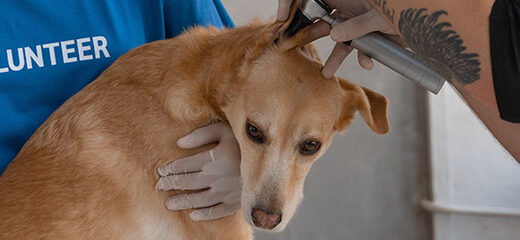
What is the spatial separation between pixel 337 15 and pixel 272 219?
16.7 inches

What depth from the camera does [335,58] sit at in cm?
102

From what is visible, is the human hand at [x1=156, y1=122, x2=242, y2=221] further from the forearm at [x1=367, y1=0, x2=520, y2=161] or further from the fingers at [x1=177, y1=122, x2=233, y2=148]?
the forearm at [x1=367, y1=0, x2=520, y2=161]

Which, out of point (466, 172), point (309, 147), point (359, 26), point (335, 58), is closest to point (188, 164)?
point (309, 147)

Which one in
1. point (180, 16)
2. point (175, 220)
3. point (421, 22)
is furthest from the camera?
point (180, 16)

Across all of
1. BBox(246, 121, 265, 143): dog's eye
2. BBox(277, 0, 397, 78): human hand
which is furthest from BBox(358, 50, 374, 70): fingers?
BBox(246, 121, 265, 143): dog's eye

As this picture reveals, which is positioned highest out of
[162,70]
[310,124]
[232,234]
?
[162,70]

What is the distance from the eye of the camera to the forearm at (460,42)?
606 mm

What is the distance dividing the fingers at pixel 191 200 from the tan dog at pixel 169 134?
0.03 m

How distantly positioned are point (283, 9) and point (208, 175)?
412 mm

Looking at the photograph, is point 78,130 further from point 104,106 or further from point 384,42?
point 384,42

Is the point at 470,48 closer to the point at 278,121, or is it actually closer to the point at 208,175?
the point at 278,121

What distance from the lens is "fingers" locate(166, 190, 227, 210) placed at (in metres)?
1.13

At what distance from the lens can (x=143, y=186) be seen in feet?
3.68

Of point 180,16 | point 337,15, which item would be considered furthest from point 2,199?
point 337,15
